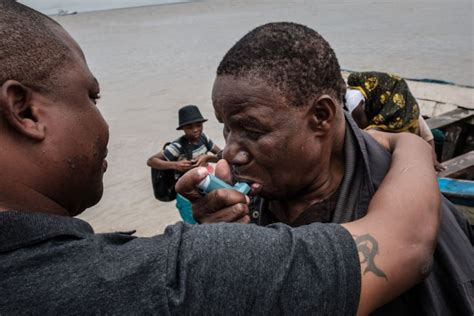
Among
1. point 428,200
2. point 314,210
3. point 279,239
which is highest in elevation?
point 279,239

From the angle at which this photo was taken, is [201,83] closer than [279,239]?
No

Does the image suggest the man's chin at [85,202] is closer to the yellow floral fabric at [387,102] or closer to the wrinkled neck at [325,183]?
the wrinkled neck at [325,183]

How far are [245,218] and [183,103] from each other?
15574mm

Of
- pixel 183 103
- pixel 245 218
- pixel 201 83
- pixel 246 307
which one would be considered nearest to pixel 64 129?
pixel 245 218

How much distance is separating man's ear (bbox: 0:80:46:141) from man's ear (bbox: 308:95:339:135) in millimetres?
876

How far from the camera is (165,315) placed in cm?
99

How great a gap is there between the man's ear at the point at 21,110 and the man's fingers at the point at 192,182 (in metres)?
0.48

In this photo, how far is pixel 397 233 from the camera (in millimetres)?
1273

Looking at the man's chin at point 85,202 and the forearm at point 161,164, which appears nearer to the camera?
the man's chin at point 85,202

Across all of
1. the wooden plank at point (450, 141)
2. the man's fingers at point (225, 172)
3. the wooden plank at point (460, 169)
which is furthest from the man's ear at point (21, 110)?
the wooden plank at point (450, 141)

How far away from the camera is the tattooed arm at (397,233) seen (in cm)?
117

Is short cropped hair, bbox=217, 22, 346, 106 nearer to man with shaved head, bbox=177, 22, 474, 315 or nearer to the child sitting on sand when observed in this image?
man with shaved head, bbox=177, 22, 474, 315

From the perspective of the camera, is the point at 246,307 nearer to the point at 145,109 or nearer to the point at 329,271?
the point at 329,271

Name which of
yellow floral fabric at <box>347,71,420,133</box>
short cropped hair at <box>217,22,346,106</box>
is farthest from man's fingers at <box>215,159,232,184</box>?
yellow floral fabric at <box>347,71,420,133</box>
